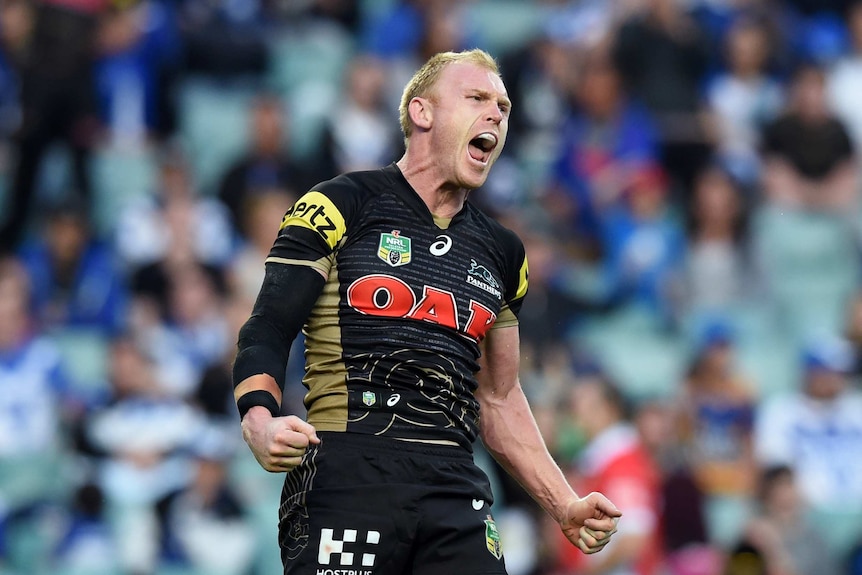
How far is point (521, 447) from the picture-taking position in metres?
5.34

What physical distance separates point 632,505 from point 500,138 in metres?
5.66

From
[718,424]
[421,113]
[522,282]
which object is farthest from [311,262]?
[718,424]

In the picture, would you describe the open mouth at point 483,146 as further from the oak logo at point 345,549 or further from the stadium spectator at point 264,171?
the stadium spectator at point 264,171

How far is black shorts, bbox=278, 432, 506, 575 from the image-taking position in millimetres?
4621

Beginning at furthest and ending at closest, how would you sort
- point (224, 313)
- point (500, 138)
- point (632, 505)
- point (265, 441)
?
point (224, 313) → point (632, 505) → point (500, 138) → point (265, 441)

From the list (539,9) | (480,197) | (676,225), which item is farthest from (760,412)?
(539,9)

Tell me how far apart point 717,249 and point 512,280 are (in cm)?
795

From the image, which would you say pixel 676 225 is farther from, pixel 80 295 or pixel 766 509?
pixel 80 295

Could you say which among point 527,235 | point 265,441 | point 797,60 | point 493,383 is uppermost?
point 797,60

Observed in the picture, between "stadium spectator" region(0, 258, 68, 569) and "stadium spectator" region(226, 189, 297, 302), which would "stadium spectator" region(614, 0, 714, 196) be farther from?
"stadium spectator" region(0, 258, 68, 569)

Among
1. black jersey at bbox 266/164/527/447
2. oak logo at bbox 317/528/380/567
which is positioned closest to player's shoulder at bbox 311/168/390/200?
black jersey at bbox 266/164/527/447

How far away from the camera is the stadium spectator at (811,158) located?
13477 mm

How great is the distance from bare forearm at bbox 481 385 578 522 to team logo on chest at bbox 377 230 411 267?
758mm

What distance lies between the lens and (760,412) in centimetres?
1198
